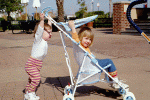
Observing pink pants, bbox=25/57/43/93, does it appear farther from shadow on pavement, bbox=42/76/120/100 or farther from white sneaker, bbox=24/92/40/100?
shadow on pavement, bbox=42/76/120/100

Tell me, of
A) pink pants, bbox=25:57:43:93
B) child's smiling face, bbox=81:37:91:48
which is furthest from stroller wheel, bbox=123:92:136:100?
pink pants, bbox=25:57:43:93

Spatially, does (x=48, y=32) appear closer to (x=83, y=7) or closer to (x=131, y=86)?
(x=131, y=86)

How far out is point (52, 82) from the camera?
4840 mm

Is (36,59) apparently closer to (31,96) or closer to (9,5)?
(31,96)

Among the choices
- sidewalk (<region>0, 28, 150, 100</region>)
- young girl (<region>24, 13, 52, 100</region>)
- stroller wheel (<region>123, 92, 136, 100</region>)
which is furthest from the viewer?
sidewalk (<region>0, 28, 150, 100</region>)

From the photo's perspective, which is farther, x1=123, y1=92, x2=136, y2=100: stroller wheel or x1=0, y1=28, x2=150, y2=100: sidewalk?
x1=0, y1=28, x2=150, y2=100: sidewalk

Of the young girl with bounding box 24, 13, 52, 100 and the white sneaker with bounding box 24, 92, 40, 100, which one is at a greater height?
the young girl with bounding box 24, 13, 52, 100

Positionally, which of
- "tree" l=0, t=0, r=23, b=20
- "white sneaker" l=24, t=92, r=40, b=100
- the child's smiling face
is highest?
"tree" l=0, t=0, r=23, b=20

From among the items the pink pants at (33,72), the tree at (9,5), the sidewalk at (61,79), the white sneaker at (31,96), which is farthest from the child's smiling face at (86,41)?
the tree at (9,5)

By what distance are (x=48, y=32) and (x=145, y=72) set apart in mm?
2747

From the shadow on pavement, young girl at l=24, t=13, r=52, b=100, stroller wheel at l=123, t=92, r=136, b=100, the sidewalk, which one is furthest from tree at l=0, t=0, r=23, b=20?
stroller wheel at l=123, t=92, r=136, b=100

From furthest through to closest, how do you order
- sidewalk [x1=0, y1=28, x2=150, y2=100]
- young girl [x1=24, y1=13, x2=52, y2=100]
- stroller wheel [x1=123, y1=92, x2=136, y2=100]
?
sidewalk [x1=0, y1=28, x2=150, y2=100] < young girl [x1=24, y1=13, x2=52, y2=100] < stroller wheel [x1=123, y1=92, x2=136, y2=100]

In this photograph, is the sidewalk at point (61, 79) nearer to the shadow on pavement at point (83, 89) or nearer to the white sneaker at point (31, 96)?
the shadow on pavement at point (83, 89)

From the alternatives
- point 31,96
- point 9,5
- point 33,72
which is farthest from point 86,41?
point 9,5
